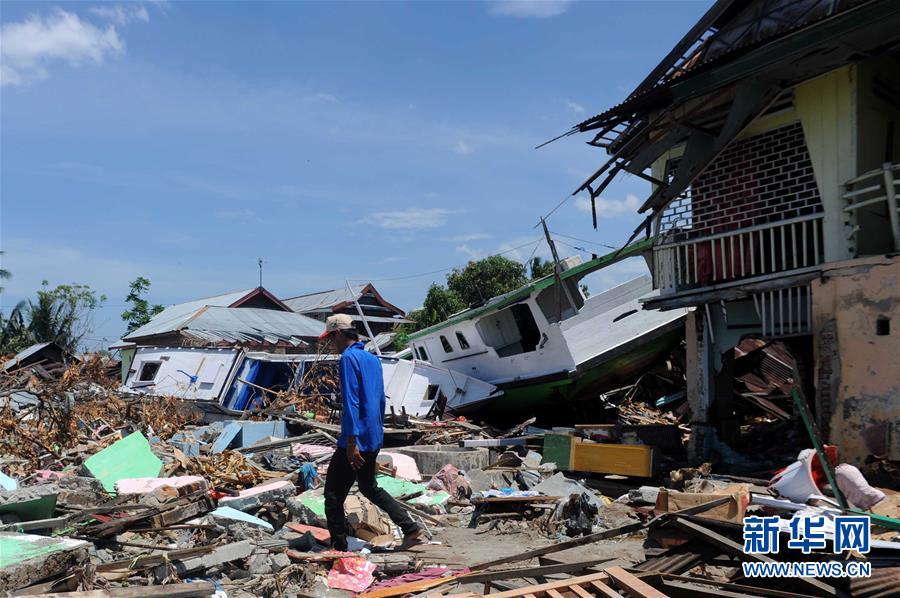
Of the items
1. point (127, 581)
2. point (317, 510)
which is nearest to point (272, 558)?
point (127, 581)

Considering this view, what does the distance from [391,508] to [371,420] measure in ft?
2.44

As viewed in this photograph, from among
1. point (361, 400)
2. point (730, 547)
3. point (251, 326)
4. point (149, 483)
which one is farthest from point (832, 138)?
point (251, 326)

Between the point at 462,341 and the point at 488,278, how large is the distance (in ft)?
45.7

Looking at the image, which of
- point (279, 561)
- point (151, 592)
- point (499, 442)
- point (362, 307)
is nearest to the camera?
point (151, 592)

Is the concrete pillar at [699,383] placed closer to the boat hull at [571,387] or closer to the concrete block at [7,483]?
the boat hull at [571,387]

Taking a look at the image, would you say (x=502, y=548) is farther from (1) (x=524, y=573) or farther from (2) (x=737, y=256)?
(2) (x=737, y=256)

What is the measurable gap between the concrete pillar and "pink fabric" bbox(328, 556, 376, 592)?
7.08 metres

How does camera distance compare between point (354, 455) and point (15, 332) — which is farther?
point (15, 332)

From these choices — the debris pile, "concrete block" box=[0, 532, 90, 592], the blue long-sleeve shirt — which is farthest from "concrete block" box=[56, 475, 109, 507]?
the blue long-sleeve shirt

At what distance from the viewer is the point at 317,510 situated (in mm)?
7176

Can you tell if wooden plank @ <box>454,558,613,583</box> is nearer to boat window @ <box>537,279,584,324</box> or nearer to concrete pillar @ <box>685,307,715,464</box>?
concrete pillar @ <box>685,307,715,464</box>

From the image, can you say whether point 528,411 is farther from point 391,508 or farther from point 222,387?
point 391,508

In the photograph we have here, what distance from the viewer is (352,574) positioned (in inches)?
209

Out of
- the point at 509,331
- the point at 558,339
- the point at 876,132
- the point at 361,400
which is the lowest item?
the point at 361,400
